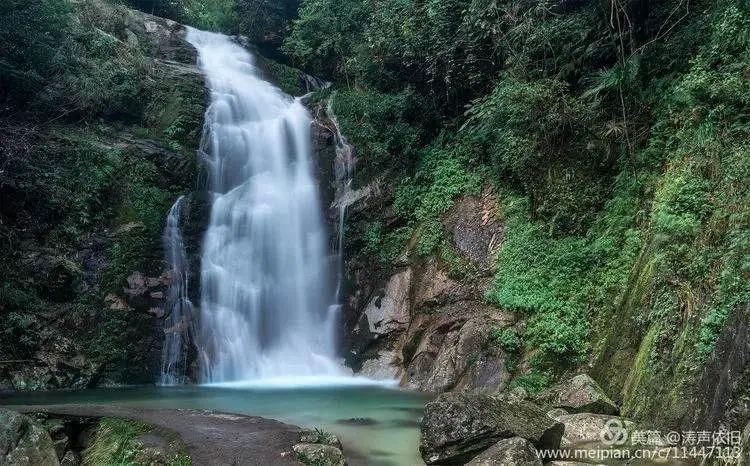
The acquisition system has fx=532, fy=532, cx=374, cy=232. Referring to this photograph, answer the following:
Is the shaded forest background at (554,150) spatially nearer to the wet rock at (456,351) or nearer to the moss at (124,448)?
the wet rock at (456,351)

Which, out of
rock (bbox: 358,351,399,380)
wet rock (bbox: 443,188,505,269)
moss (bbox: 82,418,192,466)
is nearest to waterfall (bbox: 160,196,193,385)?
rock (bbox: 358,351,399,380)

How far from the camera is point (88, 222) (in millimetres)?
12578

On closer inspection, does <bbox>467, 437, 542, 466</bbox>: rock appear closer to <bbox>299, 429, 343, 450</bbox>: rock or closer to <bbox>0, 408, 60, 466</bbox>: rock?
<bbox>299, 429, 343, 450</bbox>: rock

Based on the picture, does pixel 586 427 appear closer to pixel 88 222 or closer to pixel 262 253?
pixel 262 253

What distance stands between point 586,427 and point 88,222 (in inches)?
453

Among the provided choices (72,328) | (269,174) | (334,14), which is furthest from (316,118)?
(72,328)

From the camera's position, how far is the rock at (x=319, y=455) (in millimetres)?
5332

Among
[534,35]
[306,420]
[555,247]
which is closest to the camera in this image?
[306,420]

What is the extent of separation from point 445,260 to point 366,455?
6250mm

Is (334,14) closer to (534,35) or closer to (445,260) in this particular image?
(534,35)

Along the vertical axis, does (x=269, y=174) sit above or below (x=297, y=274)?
above

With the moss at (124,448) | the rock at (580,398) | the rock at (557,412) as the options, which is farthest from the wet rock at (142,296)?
the rock at (557,412)

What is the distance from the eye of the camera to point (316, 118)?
17.3 m

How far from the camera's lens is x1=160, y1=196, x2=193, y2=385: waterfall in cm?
1185
